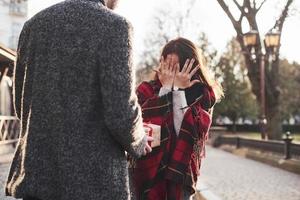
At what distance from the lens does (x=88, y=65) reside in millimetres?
2525

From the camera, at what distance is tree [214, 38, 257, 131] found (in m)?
54.2

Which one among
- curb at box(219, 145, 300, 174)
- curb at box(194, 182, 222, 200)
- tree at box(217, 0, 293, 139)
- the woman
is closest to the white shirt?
the woman

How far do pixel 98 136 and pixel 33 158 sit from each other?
29 centimetres

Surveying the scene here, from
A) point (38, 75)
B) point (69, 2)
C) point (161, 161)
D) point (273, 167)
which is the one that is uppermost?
point (69, 2)

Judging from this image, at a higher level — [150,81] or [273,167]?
[150,81]

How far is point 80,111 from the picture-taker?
2.49m

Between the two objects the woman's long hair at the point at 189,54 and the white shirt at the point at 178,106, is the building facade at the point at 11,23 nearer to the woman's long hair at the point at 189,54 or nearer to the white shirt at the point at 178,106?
the woman's long hair at the point at 189,54

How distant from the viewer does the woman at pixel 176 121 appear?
3.52 m

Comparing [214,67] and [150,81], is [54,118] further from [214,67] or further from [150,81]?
[214,67]

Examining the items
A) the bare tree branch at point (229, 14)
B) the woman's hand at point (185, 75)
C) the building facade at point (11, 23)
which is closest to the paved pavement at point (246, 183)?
the woman's hand at point (185, 75)

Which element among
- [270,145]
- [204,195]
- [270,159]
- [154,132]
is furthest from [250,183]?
[154,132]

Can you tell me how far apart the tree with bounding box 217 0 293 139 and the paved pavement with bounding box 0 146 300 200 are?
21.6 ft

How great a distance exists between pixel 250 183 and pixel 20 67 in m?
10.4

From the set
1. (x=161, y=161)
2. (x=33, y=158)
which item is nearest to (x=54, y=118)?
(x=33, y=158)
